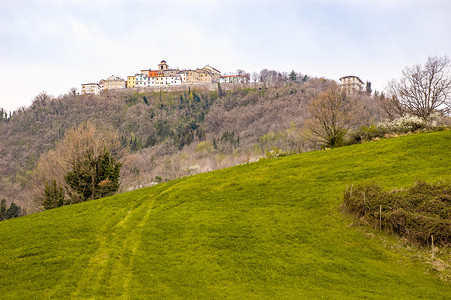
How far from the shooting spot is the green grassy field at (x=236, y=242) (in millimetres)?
12641

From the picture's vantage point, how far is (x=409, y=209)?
1580 centimetres

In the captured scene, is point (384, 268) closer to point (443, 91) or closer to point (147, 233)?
point (147, 233)

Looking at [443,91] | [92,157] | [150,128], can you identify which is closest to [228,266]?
[92,157]

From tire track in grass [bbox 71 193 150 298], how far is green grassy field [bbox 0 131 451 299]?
0.17 ft

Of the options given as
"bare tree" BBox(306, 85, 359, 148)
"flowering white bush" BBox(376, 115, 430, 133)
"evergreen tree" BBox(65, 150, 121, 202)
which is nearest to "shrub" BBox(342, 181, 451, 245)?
"flowering white bush" BBox(376, 115, 430, 133)

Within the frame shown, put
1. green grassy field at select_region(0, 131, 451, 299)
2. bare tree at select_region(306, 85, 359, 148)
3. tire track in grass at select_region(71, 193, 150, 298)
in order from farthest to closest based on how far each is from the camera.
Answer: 1. bare tree at select_region(306, 85, 359, 148)
2. tire track in grass at select_region(71, 193, 150, 298)
3. green grassy field at select_region(0, 131, 451, 299)

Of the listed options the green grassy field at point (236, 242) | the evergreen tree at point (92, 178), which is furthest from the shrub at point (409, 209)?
the evergreen tree at point (92, 178)

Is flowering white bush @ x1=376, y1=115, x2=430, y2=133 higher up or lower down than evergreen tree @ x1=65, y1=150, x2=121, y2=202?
higher up

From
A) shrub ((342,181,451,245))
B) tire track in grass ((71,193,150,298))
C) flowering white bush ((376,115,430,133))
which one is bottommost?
tire track in grass ((71,193,150,298))

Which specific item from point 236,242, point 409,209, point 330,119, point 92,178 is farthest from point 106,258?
point 330,119

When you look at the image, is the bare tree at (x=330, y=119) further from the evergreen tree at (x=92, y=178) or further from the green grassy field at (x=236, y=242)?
the evergreen tree at (x=92, y=178)

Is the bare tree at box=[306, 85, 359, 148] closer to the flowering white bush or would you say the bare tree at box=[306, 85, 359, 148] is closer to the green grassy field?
the flowering white bush

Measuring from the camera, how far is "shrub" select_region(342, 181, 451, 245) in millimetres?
14500

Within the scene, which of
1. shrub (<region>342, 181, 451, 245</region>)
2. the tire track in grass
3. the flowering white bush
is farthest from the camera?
the flowering white bush
